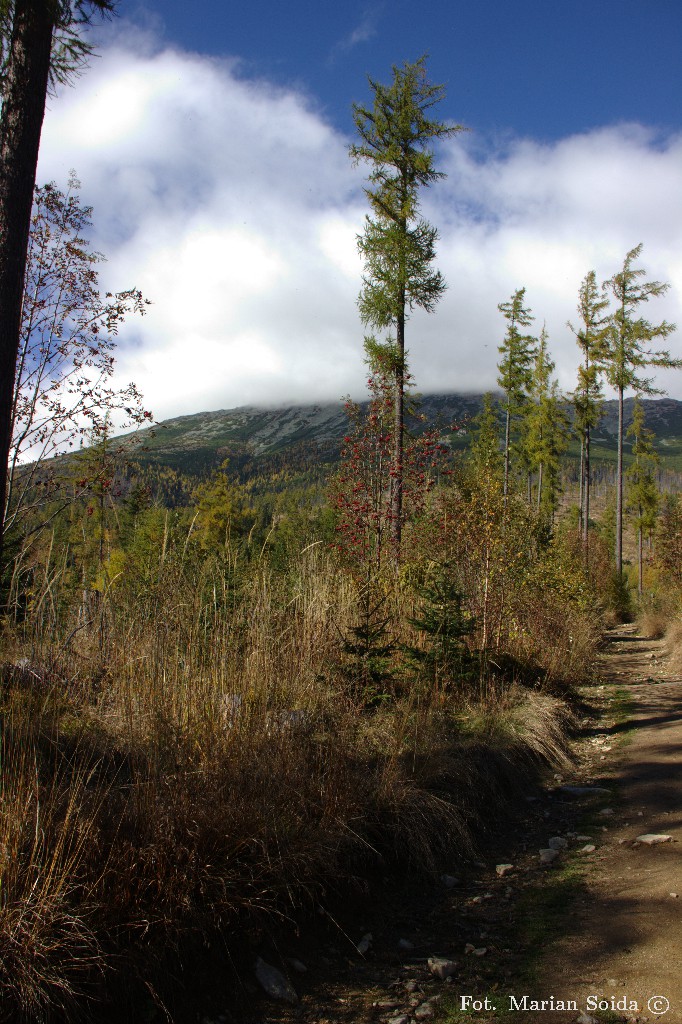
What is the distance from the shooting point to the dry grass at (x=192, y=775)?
7.86 ft

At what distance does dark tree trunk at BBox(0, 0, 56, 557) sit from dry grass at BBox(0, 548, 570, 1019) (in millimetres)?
1348

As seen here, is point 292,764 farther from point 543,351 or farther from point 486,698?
A: point 543,351

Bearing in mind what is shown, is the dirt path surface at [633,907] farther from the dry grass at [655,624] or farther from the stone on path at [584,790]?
the dry grass at [655,624]

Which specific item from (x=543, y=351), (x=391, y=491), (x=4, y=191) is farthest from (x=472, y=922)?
(x=543, y=351)

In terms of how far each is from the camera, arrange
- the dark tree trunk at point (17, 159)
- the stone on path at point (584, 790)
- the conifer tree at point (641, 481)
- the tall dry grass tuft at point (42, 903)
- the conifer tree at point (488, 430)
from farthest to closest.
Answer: the conifer tree at point (488, 430) → the conifer tree at point (641, 481) → the stone on path at point (584, 790) → the dark tree trunk at point (17, 159) → the tall dry grass tuft at point (42, 903)

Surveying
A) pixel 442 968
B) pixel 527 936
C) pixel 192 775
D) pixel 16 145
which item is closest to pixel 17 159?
pixel 16 145

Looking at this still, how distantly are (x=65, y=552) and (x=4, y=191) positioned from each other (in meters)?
2.50

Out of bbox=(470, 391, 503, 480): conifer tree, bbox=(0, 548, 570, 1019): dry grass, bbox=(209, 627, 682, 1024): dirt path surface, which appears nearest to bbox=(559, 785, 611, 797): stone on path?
bbox=(209, 627, 682, 1024): dirt path surface

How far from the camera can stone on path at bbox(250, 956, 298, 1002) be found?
105 inches

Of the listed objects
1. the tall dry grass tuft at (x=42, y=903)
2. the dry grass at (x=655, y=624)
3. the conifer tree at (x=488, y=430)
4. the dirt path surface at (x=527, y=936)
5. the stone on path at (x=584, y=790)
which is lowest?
the dry grass at (x=655, y=624)

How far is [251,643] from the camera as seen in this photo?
4.62 m

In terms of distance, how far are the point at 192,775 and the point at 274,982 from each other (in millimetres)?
962

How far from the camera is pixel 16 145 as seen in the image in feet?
14.0

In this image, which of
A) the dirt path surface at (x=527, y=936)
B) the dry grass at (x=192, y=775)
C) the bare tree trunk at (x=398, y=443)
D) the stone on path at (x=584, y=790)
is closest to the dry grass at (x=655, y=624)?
the bare tree trunk at (x=398, y=443)
